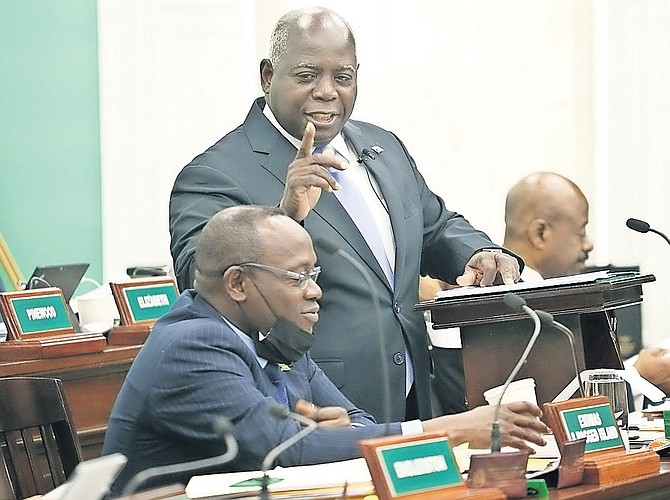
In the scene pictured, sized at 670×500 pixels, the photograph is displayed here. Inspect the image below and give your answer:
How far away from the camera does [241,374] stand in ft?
7.81

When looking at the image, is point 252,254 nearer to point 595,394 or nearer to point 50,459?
point 50,459

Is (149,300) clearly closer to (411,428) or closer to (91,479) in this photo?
(411,428)

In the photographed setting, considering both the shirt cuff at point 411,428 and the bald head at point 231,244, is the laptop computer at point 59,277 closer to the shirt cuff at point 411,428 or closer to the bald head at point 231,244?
→ the bald head at point 231,244

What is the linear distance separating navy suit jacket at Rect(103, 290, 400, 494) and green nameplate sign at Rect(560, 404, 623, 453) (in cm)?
28

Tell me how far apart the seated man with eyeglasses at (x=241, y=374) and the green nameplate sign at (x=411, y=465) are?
24 centimetres

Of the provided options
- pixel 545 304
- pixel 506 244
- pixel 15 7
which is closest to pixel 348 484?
pixel 545 304

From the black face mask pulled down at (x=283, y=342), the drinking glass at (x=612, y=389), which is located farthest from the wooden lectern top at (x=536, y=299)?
the black face mask pulled down at (x=283, y=342)

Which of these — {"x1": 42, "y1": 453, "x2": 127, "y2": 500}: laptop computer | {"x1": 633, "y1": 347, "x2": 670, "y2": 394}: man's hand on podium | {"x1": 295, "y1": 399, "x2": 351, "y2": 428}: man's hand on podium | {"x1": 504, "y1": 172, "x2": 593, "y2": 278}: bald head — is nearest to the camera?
{"x1": 42, "y1": 453, "x2": 127, "y2": 500}: laptop computer

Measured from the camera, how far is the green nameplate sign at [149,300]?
13.4 ft

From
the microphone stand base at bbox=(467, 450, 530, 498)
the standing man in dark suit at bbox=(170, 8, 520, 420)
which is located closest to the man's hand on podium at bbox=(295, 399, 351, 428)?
the microphone stand base at bbox=(467, 450, 530, 498)

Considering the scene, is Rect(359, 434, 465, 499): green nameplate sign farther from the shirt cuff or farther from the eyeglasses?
the eyeglasses

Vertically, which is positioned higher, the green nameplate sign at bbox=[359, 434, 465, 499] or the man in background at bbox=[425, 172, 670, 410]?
the green nameplate sign at bbox=[359, 434, 465, 499]

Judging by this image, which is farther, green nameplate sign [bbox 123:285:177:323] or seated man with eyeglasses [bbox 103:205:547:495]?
green nameplate sign [bbox 123:285:177:323]

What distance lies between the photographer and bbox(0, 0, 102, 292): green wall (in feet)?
18.1
